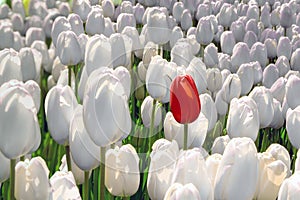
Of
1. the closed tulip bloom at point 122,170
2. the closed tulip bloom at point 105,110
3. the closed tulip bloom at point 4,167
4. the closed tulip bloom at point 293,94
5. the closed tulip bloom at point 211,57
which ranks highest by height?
the closed tulip bloom at point 105,110

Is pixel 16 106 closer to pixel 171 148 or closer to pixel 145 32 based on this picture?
pixel 171 148

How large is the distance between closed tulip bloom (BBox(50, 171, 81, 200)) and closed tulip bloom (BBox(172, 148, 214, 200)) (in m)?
0.18

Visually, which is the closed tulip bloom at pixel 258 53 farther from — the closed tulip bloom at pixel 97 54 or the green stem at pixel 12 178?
the green stem at pixel 12 178

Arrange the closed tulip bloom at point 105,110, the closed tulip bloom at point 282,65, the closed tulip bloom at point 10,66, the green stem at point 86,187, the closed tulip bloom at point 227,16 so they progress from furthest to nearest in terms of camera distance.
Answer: the closed tulip bloom at point 227,16
the closed tulip bloom at point 282,65
the closed tulip bloom at point 10,66
the green stem at point 86,187
the closed tulip bloom at point 105,110

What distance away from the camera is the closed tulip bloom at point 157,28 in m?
2.81

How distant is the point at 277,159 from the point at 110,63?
0.77 meters

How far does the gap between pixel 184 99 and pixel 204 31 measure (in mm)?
1744

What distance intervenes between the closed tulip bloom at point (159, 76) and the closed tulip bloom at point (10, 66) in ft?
1.15

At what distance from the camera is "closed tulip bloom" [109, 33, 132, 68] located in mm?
2320

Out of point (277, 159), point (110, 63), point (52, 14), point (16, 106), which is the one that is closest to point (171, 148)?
point (277, 159)

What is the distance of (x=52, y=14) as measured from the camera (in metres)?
3.99

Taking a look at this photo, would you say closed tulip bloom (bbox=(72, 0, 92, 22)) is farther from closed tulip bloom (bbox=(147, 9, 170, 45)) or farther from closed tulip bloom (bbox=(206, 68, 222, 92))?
closed tulip bloom (bbox=(206, 68, 222, 92))

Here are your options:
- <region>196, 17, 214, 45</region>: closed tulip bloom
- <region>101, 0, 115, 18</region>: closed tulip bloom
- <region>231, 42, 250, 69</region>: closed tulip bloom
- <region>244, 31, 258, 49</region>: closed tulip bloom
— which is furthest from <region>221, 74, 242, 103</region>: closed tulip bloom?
<region>101, 0, 115, 18</region>: closed tulip bloom

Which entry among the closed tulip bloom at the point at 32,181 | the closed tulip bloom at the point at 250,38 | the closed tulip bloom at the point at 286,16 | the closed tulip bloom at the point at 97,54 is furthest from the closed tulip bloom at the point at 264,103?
the closed tulip bloom at the point at 286,16
